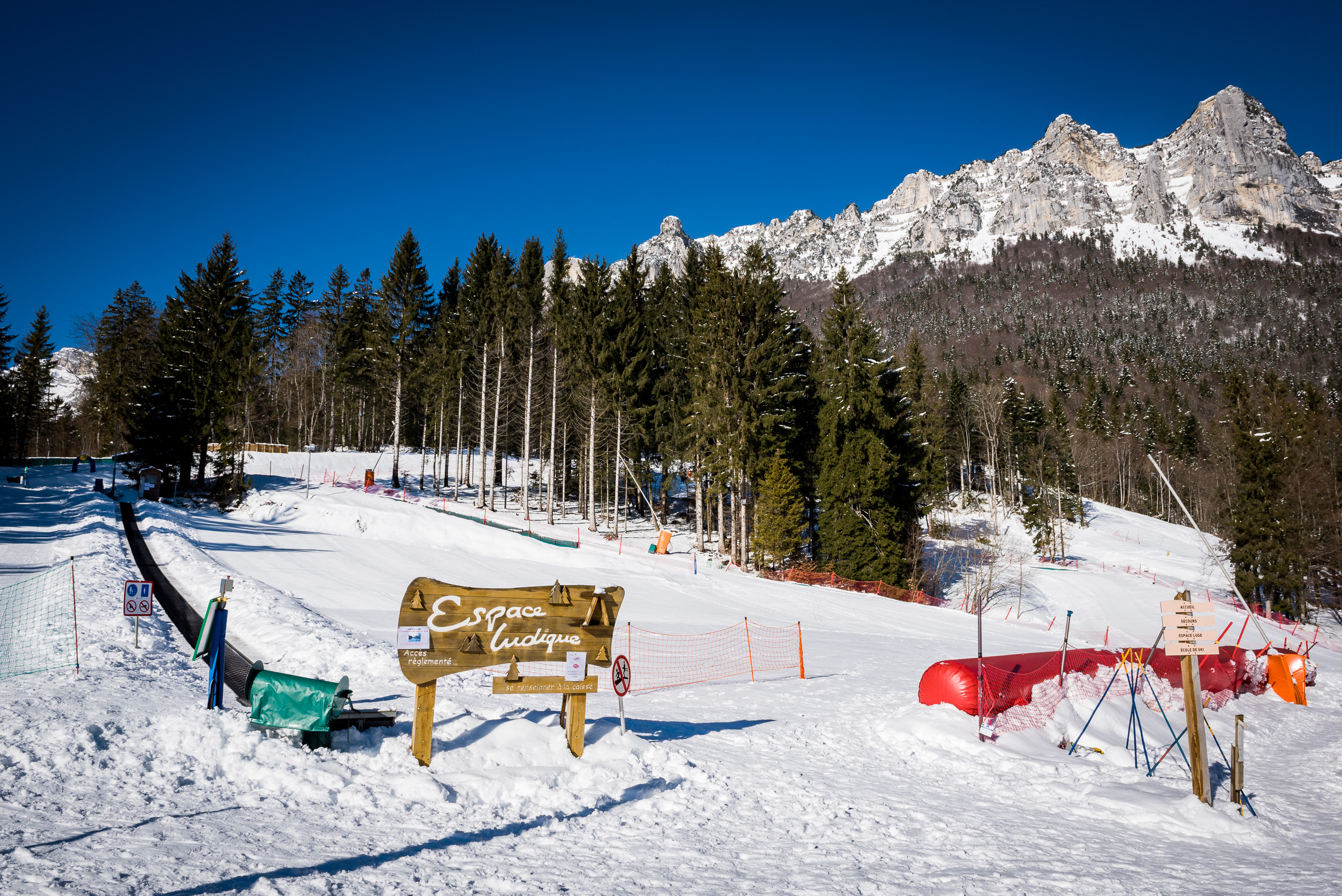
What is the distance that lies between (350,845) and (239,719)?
2.59 m

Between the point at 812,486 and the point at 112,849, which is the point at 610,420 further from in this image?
the point at 112,849

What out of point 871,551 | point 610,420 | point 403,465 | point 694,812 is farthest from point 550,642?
point 403,465

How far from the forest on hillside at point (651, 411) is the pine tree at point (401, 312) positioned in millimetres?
169

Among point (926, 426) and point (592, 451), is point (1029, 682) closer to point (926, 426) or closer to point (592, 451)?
point (592, 451)

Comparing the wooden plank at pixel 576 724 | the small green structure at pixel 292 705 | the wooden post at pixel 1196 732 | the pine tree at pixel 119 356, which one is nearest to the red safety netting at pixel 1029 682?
the wooden post at pixel 1196 732

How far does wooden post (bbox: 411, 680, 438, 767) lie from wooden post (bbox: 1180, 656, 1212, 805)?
8.52 metres

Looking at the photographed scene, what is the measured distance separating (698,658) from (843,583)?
1802cm

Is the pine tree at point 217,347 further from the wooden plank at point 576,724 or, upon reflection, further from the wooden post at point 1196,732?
the wooden post at point 1196,732

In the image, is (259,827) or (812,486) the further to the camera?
(812,486)

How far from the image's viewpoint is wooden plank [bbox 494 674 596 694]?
7.33m

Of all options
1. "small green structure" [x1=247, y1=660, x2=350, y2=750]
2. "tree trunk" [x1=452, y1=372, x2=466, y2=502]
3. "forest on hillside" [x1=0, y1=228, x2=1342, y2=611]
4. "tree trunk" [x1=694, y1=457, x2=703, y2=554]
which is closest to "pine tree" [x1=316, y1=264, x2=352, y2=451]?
"forest on hillside" [x1=0, y1=228, x2=1342, y2=611]

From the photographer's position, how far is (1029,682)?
38.5 feet

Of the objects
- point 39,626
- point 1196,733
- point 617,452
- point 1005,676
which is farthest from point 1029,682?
point 617,452

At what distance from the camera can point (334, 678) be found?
10.4 meters
